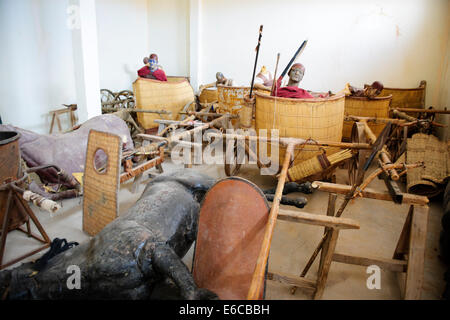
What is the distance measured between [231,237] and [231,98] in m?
3.86

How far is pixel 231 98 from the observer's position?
5.23 metres

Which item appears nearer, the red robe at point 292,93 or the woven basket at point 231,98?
the red robe at point 292,93

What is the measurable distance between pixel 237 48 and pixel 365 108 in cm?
425

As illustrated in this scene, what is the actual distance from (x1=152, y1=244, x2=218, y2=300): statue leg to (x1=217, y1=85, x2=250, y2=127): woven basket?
3.75 meters

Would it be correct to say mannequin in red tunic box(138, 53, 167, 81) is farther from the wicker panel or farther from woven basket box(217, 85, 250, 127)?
the wicker panel

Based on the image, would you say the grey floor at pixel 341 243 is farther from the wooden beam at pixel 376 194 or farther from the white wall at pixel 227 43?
the white wall at pixel 227 43

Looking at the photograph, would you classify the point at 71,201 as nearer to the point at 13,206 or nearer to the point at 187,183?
the point at 13,206

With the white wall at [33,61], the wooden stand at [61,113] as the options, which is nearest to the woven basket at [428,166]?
the wooden stand at [61,113]

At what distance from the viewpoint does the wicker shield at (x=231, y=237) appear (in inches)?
65.9

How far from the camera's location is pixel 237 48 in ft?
25.0

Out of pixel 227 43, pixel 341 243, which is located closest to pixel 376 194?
pixel 341 243

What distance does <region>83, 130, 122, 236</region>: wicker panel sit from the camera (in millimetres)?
2527

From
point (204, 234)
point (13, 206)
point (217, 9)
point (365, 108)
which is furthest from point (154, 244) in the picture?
point (217, 9)

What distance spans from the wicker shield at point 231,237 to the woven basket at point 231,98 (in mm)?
3510
